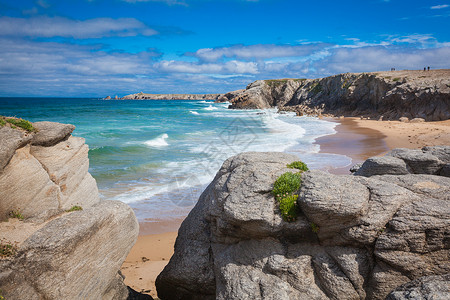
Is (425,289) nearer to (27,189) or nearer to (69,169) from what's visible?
(27,189)

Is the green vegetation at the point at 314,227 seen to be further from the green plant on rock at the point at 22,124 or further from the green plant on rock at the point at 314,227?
the green plant on rock at the point at 22,124

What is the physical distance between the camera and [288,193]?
8859 mm

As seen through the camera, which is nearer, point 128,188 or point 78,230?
point 78,230

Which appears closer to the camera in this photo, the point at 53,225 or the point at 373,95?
the point at 53,225

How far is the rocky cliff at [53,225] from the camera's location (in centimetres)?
747

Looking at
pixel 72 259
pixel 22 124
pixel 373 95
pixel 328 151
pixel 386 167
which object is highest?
pixel 373 95

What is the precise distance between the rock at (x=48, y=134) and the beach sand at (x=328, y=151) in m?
5.58

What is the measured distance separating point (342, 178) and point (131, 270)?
860cm

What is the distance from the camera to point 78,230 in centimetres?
791

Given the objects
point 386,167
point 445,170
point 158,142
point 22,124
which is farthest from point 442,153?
point 158,142

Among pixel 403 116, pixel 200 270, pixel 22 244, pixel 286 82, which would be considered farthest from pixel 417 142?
pixel 286 82

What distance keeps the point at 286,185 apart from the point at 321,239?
167 cm

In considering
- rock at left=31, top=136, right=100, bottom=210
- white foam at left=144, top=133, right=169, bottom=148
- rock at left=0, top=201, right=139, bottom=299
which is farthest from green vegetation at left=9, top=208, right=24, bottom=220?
white foam at left=144, top=133, right=169, bottom=148

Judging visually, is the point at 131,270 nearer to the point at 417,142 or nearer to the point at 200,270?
the point at 200,270
